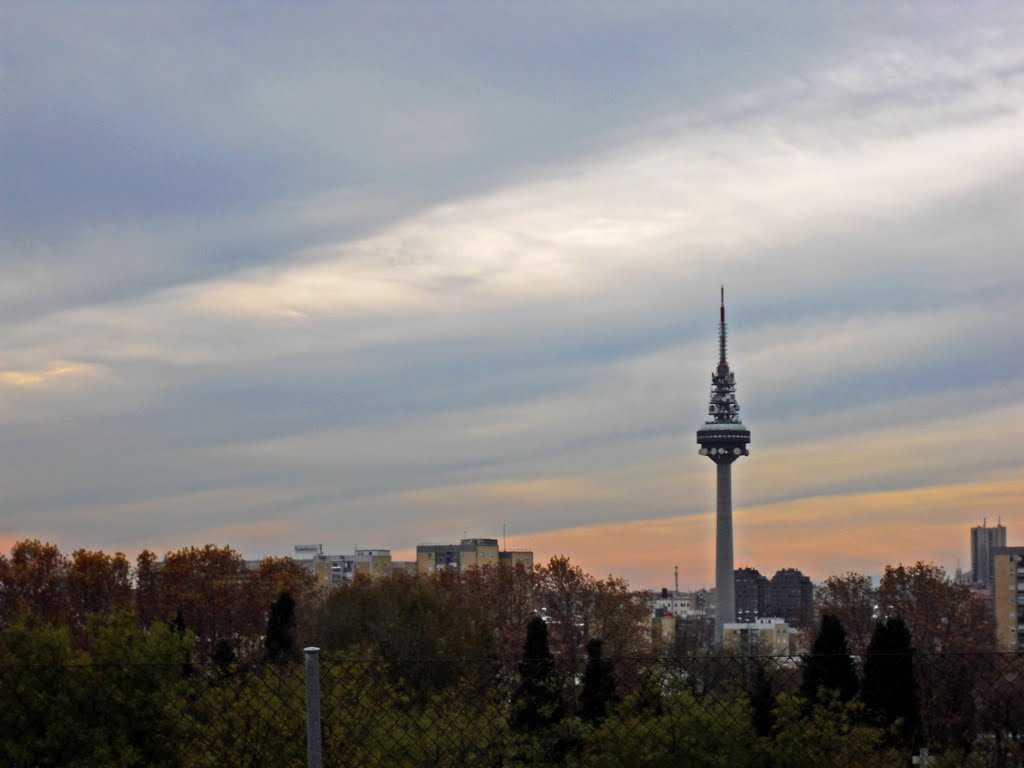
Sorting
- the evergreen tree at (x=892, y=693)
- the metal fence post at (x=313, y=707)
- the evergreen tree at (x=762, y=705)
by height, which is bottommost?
the evergreen tree at (x=892, y=693)

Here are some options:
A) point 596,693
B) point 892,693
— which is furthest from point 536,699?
point 892,693

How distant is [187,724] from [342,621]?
4699 centimetres

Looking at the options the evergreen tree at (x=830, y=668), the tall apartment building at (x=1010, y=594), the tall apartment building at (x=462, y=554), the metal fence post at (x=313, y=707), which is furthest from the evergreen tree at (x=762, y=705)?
the tall apartment building at (x=462, y=554)

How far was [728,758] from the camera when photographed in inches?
326

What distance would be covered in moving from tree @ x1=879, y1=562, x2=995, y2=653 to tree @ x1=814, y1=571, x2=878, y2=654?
55.4 inches

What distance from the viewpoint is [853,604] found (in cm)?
6794

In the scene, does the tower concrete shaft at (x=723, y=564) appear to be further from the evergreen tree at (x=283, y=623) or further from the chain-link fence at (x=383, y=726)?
the chain-link fence at (x=383, y=726)

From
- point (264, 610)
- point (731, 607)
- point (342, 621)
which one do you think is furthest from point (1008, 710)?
point (731, 607)

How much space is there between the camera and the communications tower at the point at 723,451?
149 metres

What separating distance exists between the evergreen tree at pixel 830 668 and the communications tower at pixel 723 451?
4686 inches

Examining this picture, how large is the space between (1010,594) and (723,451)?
176 ft

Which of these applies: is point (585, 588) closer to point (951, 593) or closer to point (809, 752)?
point (951, 593)

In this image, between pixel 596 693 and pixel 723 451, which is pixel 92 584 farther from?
pixel 723 451

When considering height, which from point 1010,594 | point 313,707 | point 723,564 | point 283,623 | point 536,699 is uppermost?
point 313,707
